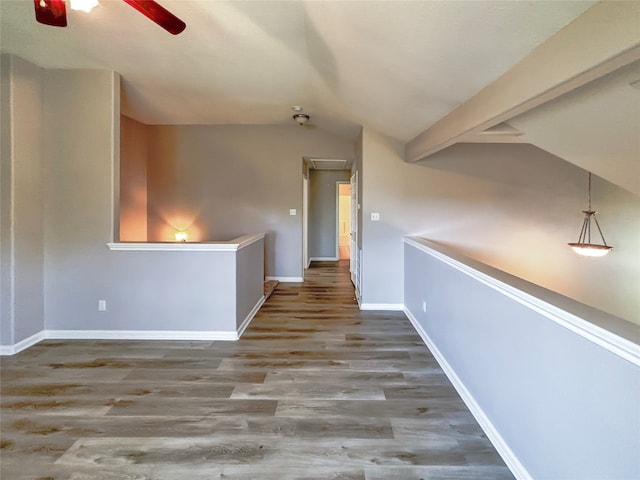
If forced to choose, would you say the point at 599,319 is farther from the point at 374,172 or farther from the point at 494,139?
the point at 374,172

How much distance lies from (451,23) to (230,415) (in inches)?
102

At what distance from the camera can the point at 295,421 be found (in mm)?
2043

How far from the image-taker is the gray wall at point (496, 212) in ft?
14.0

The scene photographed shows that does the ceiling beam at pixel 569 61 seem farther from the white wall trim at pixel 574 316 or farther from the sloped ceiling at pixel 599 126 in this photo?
the white wall trim at pixel 574 316

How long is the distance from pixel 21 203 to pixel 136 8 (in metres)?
2.38

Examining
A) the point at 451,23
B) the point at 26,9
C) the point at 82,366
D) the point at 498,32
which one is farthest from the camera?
the point at 82,366

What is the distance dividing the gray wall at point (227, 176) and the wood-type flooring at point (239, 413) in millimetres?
2580

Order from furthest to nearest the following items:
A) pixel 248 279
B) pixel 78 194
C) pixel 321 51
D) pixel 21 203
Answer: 1. pixel 248 279
2. pixel 78 194
3. pixel 21 203
4. pixel 321 51

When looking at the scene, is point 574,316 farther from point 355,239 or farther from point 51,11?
point 355,239

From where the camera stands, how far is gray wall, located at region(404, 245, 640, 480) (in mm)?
1059

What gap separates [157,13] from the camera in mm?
1739

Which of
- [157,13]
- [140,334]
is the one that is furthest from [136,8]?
[140,334]

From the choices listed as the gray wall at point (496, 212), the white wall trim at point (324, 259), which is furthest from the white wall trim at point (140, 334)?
the white wall trim at point (324, 259)

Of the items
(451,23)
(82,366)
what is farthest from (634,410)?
(82,366)
